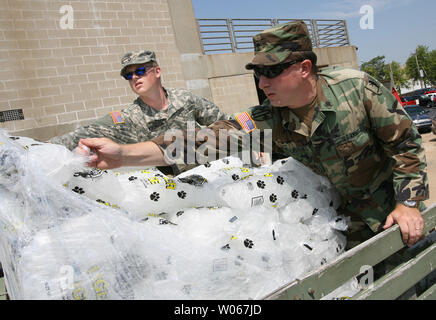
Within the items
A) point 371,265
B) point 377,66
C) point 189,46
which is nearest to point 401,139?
point 371,265

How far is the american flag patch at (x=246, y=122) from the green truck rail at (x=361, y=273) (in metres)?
0.73

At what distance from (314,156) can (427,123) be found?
434 inches

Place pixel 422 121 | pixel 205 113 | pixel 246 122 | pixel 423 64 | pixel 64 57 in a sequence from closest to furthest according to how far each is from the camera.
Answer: pixel 246 122 < pixel 205 113 < pixel 64 57 < pixel 422 121 < pixel 423 64

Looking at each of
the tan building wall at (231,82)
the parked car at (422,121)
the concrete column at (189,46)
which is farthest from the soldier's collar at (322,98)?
the parked car at (422,121)

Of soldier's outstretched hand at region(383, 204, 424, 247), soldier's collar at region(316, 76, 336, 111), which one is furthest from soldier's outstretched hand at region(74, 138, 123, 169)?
soldier's outstretched hand at region(383, 204, 424, 247)

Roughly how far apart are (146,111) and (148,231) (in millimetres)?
1578

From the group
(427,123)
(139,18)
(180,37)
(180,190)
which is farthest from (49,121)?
(427,123)

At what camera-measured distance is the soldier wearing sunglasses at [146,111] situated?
2525 millimetres

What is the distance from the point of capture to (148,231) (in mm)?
1246

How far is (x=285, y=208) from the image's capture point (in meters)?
1.75

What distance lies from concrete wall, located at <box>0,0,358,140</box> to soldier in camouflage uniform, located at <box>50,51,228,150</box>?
11.8ft

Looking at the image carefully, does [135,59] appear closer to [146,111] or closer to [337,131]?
[146,111]

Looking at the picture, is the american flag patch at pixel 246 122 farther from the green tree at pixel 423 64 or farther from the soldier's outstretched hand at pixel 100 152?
the green tree at pixel 423 64

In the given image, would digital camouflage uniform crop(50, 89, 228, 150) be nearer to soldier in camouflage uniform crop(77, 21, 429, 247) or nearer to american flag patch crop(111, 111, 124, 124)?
american flag patch crop(111, 111, 124, 124)
